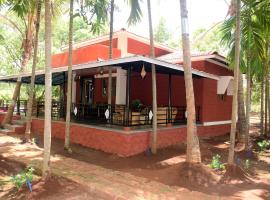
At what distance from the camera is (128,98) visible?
11.3 meters

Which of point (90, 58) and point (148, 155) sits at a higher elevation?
point (90, 58)

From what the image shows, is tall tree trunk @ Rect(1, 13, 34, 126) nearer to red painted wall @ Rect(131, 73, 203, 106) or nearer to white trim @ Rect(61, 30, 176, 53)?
white trim @ Rect(61, 30, 176, 53)

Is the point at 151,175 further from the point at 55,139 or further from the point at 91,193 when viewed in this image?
the point at 55,139

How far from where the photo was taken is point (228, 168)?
28.7ft

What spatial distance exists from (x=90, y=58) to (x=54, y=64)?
4020 mm

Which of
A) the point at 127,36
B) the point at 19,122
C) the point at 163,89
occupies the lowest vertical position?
the point at 19,122

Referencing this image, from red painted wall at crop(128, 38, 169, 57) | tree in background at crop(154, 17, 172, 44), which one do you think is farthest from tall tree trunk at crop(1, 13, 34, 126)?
tree in background at crop(154, 17, 172, 44)

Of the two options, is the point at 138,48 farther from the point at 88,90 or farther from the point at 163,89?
the point at 163,89

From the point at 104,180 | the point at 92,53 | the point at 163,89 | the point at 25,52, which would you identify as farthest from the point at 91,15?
the point at 104,180

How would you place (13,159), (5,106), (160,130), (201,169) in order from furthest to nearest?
(5,106) < (160,130) < (13,159) < (201,169)

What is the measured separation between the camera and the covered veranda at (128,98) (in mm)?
11453

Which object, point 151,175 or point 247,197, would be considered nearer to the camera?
point 247,197

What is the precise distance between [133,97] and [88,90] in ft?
12.0

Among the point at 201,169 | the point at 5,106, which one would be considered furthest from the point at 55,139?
the point at 5,106
